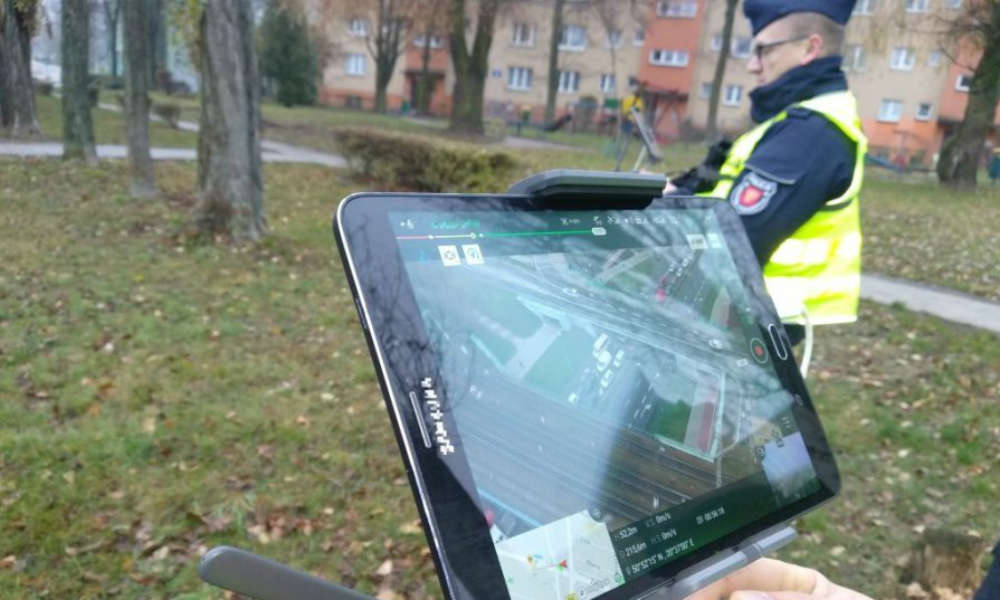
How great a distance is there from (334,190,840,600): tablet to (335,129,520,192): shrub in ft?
31.1

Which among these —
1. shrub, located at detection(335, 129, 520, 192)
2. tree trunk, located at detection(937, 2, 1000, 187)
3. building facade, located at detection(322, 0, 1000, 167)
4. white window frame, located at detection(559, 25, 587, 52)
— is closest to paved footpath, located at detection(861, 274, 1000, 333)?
shrub, located at detection(335, 129, 520, 192)

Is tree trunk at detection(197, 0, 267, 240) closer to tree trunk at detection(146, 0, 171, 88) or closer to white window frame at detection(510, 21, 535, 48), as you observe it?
tree trunk at detection(146, 0, 171, 88)

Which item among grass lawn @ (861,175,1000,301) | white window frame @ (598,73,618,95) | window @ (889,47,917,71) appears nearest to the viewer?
grass lawn @ (861,175,1000,301)

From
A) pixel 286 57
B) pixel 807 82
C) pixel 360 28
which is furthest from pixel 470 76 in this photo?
pixel 807 82

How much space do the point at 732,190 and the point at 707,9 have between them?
4223cm

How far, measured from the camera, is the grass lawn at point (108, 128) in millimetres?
9195

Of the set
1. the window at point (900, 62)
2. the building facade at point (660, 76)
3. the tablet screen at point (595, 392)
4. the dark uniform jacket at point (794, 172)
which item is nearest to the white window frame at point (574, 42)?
the building facade at point (660, 76)

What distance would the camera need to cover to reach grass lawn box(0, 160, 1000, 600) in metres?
3.14

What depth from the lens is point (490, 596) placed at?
831 mm

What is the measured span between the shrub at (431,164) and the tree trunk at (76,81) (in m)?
4.11

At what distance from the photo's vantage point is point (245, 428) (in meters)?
4.03

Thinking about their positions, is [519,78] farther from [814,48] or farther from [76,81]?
[814,48]

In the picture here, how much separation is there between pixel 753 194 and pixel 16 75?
18.4 feet

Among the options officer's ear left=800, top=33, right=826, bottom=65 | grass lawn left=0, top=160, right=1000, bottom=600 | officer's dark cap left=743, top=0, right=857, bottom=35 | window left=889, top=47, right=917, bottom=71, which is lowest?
grass lawn left=0, top=160, right=1000, bottom=600
